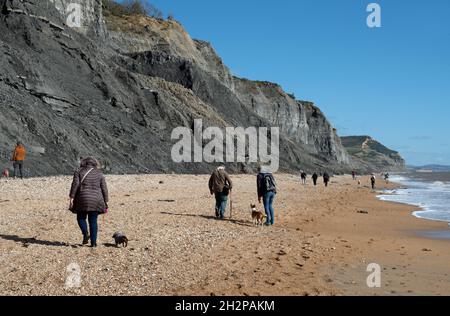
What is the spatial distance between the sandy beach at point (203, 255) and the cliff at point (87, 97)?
12.3 meters

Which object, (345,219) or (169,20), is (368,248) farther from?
(169,20)

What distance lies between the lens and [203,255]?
8.83 metres

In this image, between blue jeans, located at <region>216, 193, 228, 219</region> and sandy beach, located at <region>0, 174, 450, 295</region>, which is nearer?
sandy beach, located at <region>0, 174, 450, 295</region>

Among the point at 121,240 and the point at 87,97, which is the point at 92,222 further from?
the point at 87,97

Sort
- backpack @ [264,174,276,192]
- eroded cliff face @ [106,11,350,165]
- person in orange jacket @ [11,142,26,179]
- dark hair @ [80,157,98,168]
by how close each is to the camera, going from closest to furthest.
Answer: dark hair @ [80,157,98,168] < backpack @ [264,174,276,192] < person in orange jacket @ [11,142,26,179] < eroded cliff face @ [106,11,350,165]

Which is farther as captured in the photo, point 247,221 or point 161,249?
point 247,221

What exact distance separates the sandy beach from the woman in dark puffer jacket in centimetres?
49

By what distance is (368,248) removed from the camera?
35.6ft

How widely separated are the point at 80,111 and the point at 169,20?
167ft

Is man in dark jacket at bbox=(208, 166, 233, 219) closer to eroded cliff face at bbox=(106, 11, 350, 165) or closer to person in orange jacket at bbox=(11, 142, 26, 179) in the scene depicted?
person in orange jacket at bbox=(11, 142, 26, 179)

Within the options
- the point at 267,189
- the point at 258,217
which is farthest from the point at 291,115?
the point at 258,217

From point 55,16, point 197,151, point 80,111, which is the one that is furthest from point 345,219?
point 55,16

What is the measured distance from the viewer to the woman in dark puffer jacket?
8.66 metres

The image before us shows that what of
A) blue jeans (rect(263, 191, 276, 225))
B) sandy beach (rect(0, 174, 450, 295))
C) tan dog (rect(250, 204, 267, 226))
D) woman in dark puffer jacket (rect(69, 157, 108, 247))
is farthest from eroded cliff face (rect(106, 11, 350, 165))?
woman in dark puffer jacket (rect(69, 157, 108, 247))
